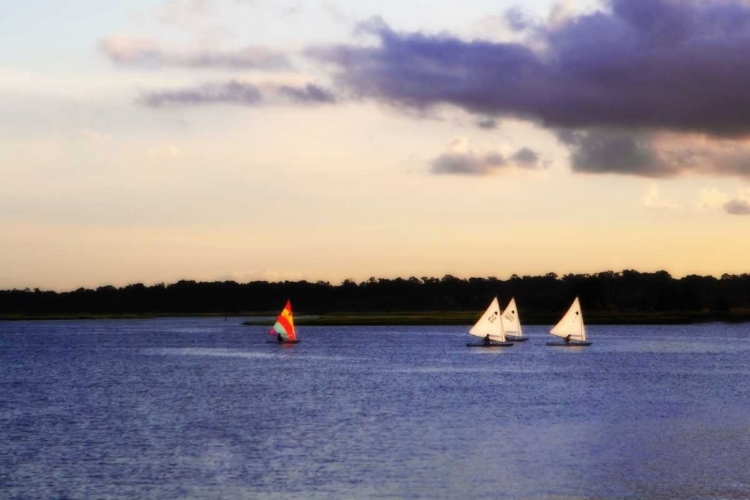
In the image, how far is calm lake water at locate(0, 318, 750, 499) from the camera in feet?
116

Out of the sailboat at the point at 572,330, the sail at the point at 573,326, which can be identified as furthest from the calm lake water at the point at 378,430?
the sail at the point at 573,326

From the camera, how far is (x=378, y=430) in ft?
163

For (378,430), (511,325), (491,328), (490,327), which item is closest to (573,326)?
(511,325)

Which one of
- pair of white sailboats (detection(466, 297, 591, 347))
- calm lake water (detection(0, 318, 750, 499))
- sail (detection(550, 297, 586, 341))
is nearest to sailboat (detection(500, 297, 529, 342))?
pair of white sailboats (detection(466, 297, 591, 347))

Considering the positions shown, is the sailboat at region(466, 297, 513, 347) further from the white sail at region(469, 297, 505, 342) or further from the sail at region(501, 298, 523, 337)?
the sail at region(501, 298, 523, 337)

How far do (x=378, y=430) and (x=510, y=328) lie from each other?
8489 centimetres

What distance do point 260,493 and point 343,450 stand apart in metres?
9.36

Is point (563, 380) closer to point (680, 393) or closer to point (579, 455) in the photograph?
point (680, 393)

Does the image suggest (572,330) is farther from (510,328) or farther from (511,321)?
(511,321)

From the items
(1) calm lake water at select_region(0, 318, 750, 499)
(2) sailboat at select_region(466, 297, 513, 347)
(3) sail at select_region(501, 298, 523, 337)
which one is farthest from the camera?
(3) sail at select_region(501, 298, 523, 337)

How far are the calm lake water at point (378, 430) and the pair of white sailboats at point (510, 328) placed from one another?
19786 mm

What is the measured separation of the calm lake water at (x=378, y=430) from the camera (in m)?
35.3

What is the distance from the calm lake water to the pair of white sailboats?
779 inches

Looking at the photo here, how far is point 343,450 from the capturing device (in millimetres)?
42812
